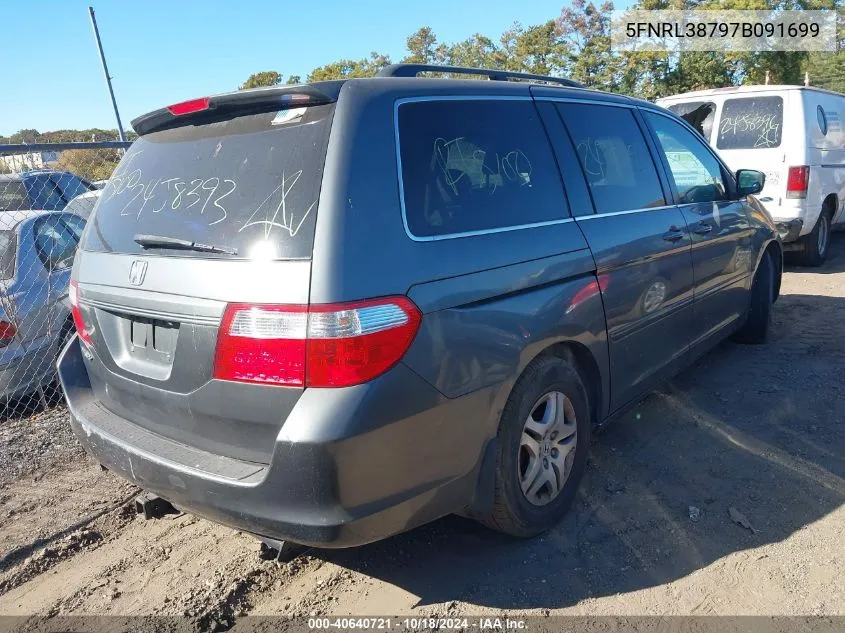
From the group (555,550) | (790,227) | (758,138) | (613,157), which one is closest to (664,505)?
(555,550)

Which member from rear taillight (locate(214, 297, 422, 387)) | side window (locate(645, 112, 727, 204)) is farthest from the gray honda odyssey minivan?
side window (locate(645, 112, 727, 204))

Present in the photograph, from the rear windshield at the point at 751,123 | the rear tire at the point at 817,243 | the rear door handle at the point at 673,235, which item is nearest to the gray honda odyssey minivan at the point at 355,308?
the rear door handle at the point at 673,235

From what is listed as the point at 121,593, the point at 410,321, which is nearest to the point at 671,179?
the point at 410,321

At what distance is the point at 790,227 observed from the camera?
7566mm

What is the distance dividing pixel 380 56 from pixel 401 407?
31.1 meters

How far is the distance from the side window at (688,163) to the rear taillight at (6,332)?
14.9 ft

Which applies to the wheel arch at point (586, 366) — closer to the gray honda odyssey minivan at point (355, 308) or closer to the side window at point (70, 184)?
the gray honda odyssey minivan at point (355, 308)

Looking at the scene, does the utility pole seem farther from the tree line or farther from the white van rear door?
the white van rear door

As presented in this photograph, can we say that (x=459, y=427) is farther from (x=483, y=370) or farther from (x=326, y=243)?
(x=326, y=243)

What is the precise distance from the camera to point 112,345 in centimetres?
257

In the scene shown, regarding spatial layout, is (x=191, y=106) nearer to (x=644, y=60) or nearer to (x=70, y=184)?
(x=70, y=184)

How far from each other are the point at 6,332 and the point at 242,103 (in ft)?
10.8

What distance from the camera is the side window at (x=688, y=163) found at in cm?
403

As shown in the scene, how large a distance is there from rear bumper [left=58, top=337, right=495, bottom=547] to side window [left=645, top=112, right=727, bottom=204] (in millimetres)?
2445
